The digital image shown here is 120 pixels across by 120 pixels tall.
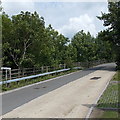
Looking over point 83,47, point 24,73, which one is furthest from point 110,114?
point 83,47

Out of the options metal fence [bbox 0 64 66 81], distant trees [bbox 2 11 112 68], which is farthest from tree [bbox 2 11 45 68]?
metal fence [bbox 0 64 66 81]

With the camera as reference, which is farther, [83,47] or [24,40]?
[83,47]

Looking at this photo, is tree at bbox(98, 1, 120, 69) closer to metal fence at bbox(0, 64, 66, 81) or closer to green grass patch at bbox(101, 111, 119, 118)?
metal fence at bbox(0, 64, 66, 81)

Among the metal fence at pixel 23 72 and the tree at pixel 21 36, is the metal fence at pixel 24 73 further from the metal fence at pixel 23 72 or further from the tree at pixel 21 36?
the tree at pixel 21 36

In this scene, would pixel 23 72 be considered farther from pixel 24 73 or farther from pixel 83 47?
pixel 83 47

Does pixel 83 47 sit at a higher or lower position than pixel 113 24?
lower

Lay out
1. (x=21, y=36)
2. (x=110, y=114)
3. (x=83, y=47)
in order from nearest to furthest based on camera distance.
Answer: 1. (x=110, y=114)
2. (x=21, y=36)
3. (x=83, y=47)

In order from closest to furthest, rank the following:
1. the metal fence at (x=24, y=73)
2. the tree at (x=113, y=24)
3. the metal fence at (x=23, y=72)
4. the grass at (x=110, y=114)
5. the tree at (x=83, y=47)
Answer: the grass at (x=110, y=114), the metal fence at (x=24, y=73), the metal fence at (x=23, y=72), the tree at (x=113, y=24), the tree at (x=83, y=47)

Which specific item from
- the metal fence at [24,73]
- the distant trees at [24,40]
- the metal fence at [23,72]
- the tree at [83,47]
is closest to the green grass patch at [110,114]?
the metal fence at [24,73]

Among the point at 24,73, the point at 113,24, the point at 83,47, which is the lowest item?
the point at 24,73

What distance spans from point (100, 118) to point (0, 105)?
4974mm

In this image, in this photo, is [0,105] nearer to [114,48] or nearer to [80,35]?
[114,48]

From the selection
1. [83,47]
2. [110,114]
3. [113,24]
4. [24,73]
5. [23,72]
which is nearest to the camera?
[110,114]

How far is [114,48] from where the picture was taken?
3581cm
